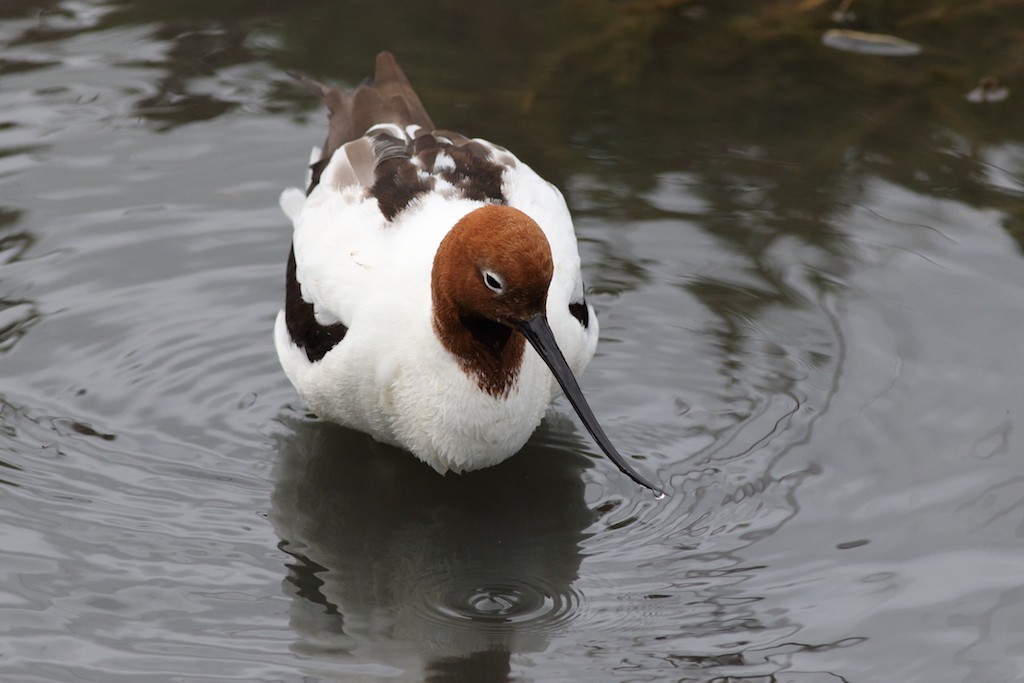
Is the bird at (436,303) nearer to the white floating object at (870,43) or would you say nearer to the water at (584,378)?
the water at (584,378)

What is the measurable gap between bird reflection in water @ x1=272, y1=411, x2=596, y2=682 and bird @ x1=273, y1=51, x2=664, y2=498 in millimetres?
220

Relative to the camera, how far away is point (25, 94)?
8156mm

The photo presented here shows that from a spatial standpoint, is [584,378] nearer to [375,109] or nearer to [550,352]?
[550,352]

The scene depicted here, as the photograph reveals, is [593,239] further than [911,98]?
No

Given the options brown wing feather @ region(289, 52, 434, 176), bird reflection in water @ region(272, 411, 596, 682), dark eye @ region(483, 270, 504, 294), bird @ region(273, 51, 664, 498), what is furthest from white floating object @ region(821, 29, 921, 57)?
dark eye @ region(483, 270, 504, 294)

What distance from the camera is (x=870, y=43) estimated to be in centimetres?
868

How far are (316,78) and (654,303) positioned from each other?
2808 millimetres

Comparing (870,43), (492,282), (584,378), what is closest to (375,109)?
(584,378)

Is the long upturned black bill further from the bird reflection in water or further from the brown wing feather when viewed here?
the brown wing feather

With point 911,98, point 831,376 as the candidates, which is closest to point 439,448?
point 831,376

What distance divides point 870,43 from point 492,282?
15.7 feet

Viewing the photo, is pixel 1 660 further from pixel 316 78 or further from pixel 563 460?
pixel 316 78

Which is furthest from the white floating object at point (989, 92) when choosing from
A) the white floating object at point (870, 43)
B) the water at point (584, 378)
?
the white floating object at point (870, 43)

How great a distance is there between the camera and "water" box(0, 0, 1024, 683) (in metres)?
4.71
